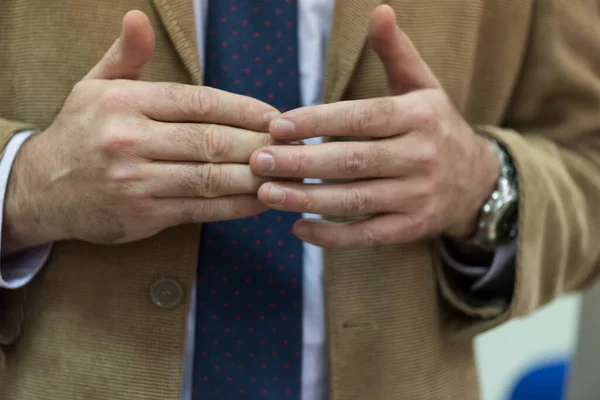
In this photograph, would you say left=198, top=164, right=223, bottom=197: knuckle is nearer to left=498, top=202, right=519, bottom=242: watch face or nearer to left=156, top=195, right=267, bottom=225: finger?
left=156, top=195, right=267, bottom=225: finger

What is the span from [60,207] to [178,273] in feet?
0.49

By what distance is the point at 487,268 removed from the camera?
75cm

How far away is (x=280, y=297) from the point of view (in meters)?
0.70

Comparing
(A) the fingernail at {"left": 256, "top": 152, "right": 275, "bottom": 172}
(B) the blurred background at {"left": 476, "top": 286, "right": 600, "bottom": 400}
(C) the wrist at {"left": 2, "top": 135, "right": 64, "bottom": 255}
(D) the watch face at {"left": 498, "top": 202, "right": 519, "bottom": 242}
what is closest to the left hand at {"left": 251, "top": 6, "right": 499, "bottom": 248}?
(A) the fingernail at {"left": 256, "top": 152, "right": 275, "bottom": 172}

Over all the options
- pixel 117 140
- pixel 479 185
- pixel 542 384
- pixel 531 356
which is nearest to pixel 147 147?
pixel 117 140

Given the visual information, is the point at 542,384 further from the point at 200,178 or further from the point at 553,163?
the point at 200,178

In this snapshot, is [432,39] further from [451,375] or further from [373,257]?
[451,375]

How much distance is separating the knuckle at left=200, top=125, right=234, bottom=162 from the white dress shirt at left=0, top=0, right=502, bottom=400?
0.51 feet

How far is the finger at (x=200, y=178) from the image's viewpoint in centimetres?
56

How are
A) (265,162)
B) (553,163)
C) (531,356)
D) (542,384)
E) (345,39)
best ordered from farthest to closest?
(531,356)
(542,384)
(553,163)
(345,39)
(265,162)

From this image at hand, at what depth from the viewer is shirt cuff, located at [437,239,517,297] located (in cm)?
73

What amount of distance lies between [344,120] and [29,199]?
1.18 ft

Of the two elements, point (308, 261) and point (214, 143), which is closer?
point (214, 143)

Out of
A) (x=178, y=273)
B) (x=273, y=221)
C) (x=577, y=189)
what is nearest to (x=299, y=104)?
(x=273, y=221)
